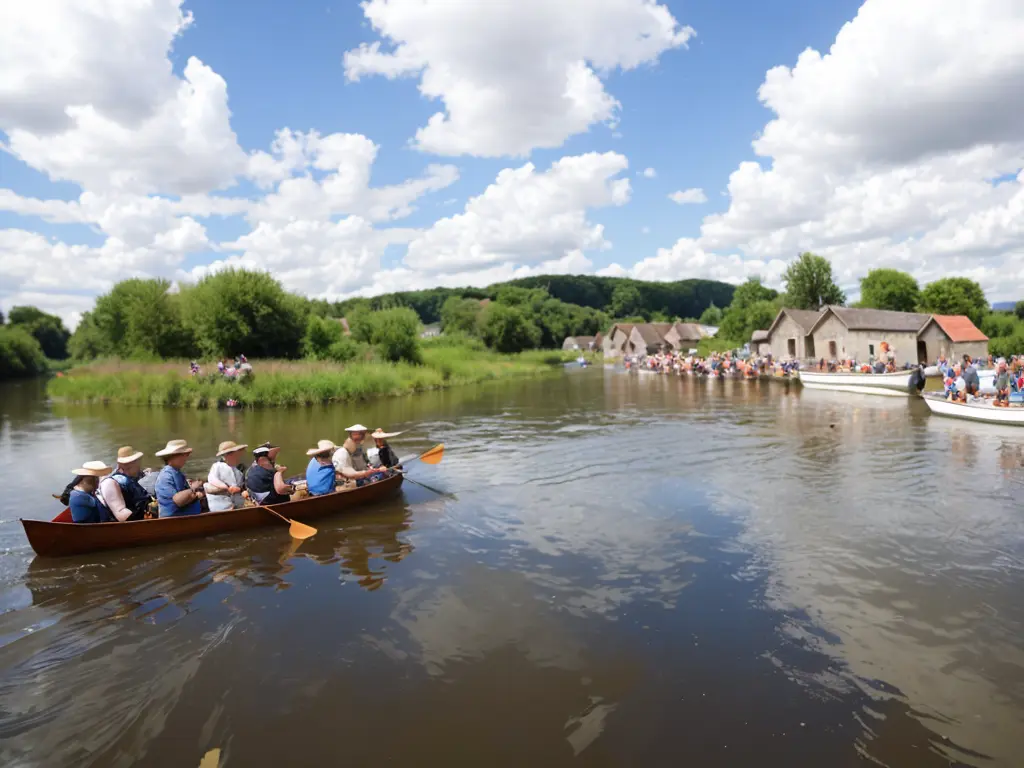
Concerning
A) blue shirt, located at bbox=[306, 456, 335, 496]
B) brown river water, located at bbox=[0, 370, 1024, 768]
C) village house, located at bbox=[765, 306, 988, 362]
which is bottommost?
brown river water, located at bbox=[0, 370, 1024, 768]

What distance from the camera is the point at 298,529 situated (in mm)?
10438

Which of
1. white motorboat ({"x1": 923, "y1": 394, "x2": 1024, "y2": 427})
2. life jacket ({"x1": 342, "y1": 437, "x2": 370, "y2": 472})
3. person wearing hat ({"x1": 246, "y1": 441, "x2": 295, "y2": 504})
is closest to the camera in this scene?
person wearing hat ({"x1": 246, "y1": 441, "x2": 295, "y2": 504})

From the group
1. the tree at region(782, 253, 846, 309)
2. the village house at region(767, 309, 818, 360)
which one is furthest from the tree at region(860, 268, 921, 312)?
the village house at region(767, 309, 818, 360)

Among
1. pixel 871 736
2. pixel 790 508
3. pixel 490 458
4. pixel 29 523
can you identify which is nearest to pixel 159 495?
pixel 29 523

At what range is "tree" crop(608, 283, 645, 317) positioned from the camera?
506 ft

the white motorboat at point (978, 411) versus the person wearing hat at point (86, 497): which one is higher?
the person wearing hat at point (86, 497)

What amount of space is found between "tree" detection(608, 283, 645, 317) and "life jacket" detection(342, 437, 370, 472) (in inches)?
5608

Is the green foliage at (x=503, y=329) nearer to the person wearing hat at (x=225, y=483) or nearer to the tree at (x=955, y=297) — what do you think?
the tree at (x=955, y=297)

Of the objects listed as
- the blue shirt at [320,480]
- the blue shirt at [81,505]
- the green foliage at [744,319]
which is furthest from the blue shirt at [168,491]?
the green foliage at [744,319]

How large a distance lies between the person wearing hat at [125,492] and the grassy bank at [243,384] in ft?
66.5

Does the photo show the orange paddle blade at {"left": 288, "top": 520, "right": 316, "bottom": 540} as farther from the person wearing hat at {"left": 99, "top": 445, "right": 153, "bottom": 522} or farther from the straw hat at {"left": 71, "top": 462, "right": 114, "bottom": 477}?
the straw hat at {"left": 71, "top": 462, "right": 114, "bottom": 477}

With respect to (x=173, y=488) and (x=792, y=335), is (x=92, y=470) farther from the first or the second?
(x=792, y=335)

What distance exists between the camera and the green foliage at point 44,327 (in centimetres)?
9231

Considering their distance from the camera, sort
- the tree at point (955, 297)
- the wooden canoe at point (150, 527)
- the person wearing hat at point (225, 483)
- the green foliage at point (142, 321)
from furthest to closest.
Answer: the tree at point (955, 297) < the green foliage at point (142, 321) < the person wearing hat at point (225, 483) < the wooden canoe at point (150, 527)
